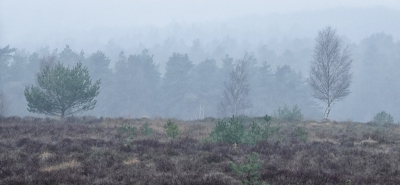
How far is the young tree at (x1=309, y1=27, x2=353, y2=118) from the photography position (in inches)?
1177

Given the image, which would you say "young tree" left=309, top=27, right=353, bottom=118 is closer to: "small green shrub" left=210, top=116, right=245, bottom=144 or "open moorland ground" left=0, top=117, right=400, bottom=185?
"open moorland ground" left=0, top=117, right=400, bottom=185

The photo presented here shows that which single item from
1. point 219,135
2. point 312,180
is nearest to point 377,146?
point 219,135

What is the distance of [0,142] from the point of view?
11.3 m

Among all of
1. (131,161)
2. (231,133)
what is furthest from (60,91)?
(131,161)

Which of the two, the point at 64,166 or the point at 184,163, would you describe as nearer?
the point at 64,166

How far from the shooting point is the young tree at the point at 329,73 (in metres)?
29.9

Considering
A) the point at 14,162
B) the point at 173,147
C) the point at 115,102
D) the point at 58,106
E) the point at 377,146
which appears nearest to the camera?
the point at 14,162

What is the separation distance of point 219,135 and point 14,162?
6.74 m

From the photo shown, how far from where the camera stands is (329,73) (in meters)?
30.5

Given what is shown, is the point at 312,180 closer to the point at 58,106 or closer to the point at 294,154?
the point at 294,154

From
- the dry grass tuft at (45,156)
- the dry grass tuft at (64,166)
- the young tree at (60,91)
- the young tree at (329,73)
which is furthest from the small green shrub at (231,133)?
the young tree at (329,73)

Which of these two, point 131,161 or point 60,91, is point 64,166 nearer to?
point 131,161

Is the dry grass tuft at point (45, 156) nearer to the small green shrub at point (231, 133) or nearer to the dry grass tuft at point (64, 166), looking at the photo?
the dry grass tuft at point (64, 166)

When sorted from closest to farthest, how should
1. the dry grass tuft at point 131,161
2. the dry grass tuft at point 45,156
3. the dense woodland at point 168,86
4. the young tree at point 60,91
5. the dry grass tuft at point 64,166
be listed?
the dry grass tuft at point 64,166
the dry grass tuft at point 131,161
the dry grass tuft at point 45,156
the young tree at point 60,91
the dense woodland at point 168,86
